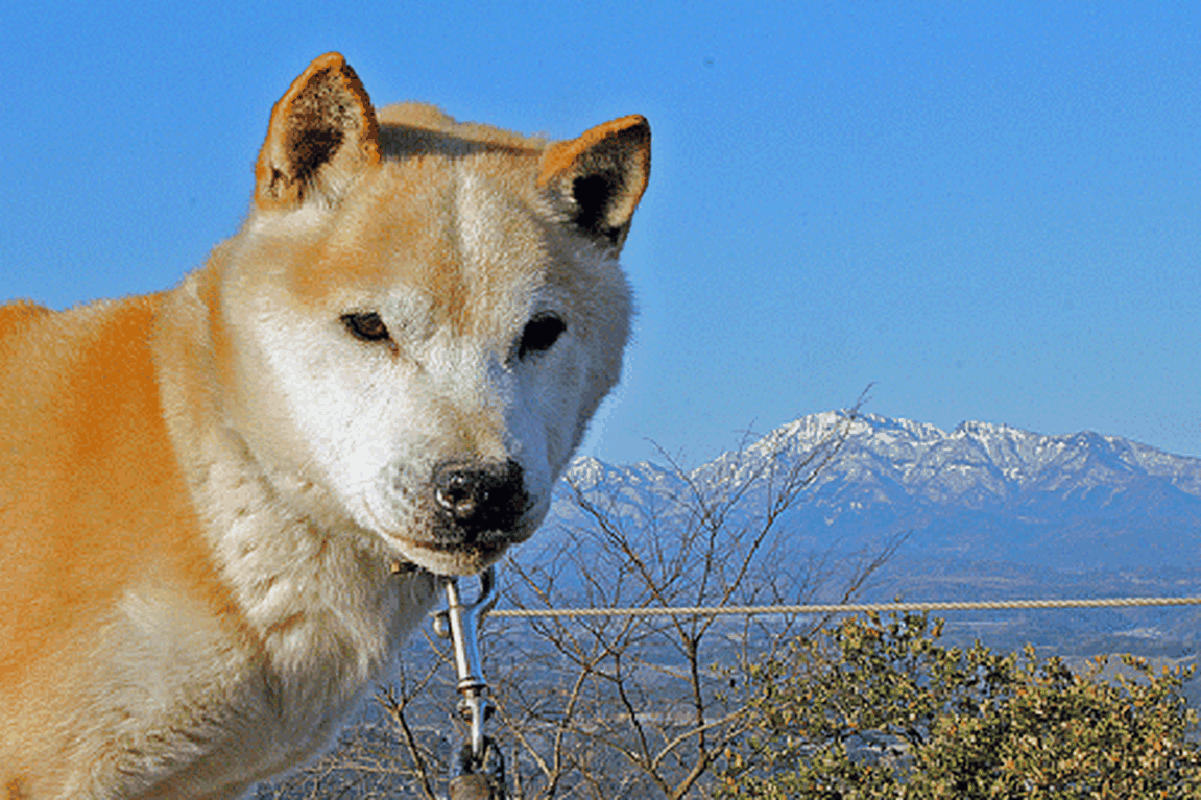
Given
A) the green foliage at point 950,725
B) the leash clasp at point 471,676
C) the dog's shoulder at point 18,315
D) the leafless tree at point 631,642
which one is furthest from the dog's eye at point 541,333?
the leafless tree at point 631,642

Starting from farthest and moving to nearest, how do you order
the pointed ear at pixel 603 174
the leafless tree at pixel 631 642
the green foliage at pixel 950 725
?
the leafless tree at pixel 631 642 → the green foliage at pixel 950 725 → the pointed ear at pixel 603 174

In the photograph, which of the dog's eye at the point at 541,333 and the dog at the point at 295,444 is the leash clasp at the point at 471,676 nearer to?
the dog at the point at 295,444

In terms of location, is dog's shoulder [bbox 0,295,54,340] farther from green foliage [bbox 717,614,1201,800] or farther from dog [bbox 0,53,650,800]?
green foliage [bbox 717,614,1201,800]

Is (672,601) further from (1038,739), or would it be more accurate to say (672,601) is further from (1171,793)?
→ (1171,793)

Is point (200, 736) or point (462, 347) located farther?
point (200, 736)

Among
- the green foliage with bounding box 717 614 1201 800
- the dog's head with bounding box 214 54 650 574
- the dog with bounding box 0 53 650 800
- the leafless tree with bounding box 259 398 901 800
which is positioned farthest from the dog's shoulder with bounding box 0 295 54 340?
the leafless tree with bounding box 259 398 901 800

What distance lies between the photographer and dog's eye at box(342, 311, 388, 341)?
171 centimetres

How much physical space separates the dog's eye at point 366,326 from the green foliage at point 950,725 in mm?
4123

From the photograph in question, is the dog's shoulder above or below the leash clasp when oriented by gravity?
above

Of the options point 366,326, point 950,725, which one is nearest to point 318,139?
point 366,326

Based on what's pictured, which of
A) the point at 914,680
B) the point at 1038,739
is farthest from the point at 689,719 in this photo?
the point at 1038,739

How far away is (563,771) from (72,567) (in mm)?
5325

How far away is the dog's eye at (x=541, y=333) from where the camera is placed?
1.80 metres

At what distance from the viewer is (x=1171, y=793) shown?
4551 millimetres
